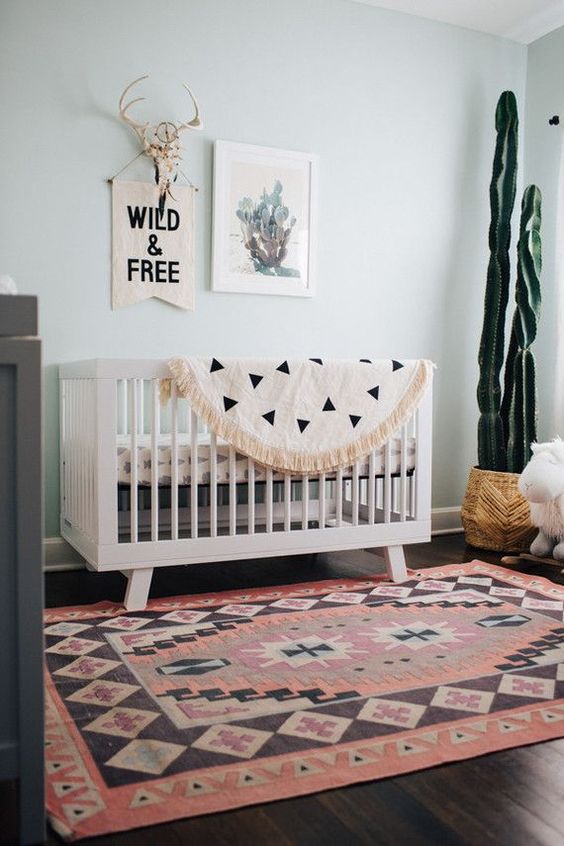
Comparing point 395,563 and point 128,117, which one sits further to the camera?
point 128,117

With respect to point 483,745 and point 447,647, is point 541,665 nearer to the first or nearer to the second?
point 447,647

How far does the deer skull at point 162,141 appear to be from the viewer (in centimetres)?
283

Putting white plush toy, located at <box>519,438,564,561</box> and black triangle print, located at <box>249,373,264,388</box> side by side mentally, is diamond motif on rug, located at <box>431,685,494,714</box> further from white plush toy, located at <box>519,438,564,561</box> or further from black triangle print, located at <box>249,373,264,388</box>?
white plush toy, located at <box>519,438,564,561</box>

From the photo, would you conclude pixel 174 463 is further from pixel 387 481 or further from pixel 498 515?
pixel 498 515

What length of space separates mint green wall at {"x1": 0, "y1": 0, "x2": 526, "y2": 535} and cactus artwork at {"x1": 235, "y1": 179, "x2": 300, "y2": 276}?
13 centimetres

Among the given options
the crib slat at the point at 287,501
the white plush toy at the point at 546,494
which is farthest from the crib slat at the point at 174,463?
the white plush toy at the point at 546,494

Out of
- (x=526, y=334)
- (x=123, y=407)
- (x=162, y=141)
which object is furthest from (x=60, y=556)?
(x=526, y=334)

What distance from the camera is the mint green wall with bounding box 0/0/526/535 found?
8.97 feet

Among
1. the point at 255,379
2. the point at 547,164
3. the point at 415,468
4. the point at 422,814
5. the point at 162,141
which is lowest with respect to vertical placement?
the point at 422,814

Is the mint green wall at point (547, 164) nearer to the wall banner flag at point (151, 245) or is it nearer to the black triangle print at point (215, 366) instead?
the wall banner flag at point (151, 245)

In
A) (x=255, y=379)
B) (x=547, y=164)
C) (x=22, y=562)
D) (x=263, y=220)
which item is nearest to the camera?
(x=22, y=562)

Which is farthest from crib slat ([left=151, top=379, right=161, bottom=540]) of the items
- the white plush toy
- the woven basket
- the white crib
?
the woven basket

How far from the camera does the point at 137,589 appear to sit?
7.50ft

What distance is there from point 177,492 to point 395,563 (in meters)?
0.79
